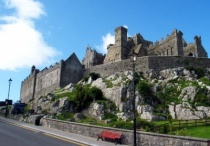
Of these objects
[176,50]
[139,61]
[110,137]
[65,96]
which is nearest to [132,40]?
[176,50]

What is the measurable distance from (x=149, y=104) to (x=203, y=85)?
34.4 ft

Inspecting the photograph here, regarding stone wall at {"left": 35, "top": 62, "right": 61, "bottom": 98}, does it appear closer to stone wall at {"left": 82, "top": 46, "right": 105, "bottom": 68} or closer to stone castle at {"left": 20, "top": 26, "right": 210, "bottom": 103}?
stone castle at {"left": 20, "top": 26, "right": 210, "bottom": 103}

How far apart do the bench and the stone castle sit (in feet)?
129

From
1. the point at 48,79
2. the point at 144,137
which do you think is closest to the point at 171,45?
the point at 48,79

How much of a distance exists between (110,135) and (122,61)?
145 feet

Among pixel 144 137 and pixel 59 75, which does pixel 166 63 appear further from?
pixel 144 137

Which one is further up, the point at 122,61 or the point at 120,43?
the point at 120,43

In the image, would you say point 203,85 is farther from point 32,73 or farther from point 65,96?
point 32,73

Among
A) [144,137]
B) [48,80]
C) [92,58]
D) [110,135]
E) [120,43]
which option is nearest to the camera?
[144,137]

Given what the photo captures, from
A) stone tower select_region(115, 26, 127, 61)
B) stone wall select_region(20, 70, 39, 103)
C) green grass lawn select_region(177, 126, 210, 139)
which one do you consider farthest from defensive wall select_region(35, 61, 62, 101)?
green grass lawn select_region(177, 126, 210, 139)

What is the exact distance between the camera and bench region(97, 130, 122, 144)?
63.2 ft

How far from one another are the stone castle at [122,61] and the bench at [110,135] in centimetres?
3937

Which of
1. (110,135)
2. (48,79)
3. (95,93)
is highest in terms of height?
(48,79)

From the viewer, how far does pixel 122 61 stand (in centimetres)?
6319
